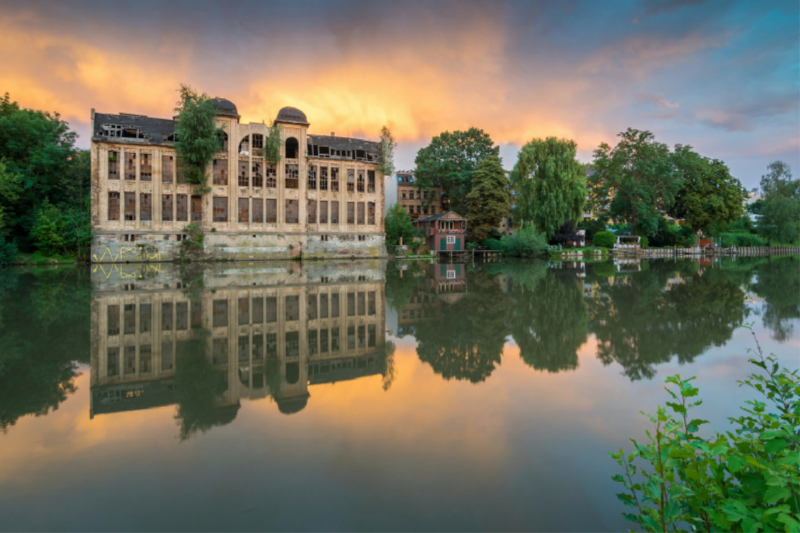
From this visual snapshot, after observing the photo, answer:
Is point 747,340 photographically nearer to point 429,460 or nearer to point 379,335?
point 379,335

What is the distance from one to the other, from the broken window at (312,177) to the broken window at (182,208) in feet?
34.4

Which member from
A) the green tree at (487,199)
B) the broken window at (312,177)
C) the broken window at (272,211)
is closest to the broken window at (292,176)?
the broken window at (312,177)

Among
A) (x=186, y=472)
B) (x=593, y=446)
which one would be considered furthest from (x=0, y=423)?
(x=593, y=446)

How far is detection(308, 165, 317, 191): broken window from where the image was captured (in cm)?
3909

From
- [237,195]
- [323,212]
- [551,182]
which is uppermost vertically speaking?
[551,182]

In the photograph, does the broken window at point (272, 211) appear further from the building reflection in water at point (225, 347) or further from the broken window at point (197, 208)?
the building reflection in water at point (225, 347)

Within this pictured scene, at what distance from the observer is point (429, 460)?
3.44m

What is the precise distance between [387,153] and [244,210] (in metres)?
14.9

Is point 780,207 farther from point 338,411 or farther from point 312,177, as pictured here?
point 338,411

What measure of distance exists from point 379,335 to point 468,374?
2737mm

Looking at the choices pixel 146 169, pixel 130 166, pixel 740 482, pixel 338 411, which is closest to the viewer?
pixel 740 482

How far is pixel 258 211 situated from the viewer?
36812 millimetres

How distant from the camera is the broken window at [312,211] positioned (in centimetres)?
3900

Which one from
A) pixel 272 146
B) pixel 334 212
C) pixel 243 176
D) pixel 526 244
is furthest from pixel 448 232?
pixel 243 176
